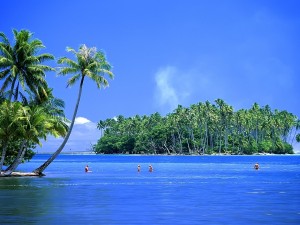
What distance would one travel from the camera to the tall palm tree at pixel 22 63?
54.2 meters

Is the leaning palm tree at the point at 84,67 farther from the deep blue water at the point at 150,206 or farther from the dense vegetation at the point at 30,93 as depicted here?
the deep blue water at the point at 150,206

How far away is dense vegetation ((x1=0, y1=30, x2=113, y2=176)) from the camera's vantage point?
51.1m

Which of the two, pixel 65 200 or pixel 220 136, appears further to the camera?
pixel 220 136

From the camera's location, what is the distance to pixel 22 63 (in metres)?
54.7

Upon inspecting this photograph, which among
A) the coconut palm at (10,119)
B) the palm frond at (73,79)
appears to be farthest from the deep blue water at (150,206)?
the palm frond at (73,79)

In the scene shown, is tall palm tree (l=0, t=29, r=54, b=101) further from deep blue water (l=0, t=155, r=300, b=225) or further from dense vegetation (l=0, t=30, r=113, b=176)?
deep blue water (l=0, t=155, r=300, b=225)

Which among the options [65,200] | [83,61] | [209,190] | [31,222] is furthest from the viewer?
[83,61]

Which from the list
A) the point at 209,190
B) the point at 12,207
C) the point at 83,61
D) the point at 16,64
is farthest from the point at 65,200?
the point at 83,61

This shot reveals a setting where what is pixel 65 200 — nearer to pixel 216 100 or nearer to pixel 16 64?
pixel 16 64

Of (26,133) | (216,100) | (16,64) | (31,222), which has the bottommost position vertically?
(31,222)

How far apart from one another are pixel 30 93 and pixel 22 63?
332 cm

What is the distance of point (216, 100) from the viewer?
19575cm

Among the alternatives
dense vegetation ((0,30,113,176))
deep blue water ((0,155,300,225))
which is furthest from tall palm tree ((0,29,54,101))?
deep blue water ((0,155,300,225))

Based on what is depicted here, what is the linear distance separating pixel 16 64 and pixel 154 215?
33006 mm
